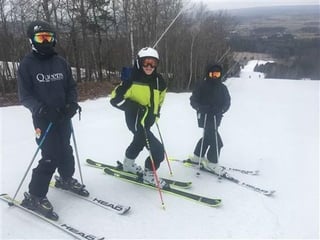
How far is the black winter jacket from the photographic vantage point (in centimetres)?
507

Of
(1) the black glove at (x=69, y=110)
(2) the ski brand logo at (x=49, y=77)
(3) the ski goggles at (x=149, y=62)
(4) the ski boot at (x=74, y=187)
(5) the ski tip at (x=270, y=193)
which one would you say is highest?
(3) the ski goggles at (x=149, y=62)

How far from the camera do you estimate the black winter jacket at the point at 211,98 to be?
5.07 m

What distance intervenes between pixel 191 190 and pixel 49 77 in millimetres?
2318

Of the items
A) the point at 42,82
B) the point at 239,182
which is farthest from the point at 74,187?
the point at 239,182

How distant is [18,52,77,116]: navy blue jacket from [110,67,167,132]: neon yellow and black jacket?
627 millimetres

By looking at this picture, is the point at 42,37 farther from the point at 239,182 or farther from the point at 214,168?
the point at 239,182

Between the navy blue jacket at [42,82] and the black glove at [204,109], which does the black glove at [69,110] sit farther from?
Answer: the black glove at [204,109]

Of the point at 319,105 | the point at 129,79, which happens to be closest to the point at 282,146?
the point at 129,79

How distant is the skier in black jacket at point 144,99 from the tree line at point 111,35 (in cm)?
716

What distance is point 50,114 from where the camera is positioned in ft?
11.7

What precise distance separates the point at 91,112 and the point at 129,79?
657cm

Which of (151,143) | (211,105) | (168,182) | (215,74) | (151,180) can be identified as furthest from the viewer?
(211,105)

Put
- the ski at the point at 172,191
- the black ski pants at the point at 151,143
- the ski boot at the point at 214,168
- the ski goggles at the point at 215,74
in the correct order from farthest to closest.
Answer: the ski boot at the point at 214,168 → the ski goggles at the point at 215,74 → the black ski pants at the point at 151,143 → the ski at the point at 172,191

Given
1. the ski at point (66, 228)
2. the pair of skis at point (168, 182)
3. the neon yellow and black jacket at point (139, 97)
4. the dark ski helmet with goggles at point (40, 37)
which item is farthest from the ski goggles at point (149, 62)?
the ski at point (66, 228)
